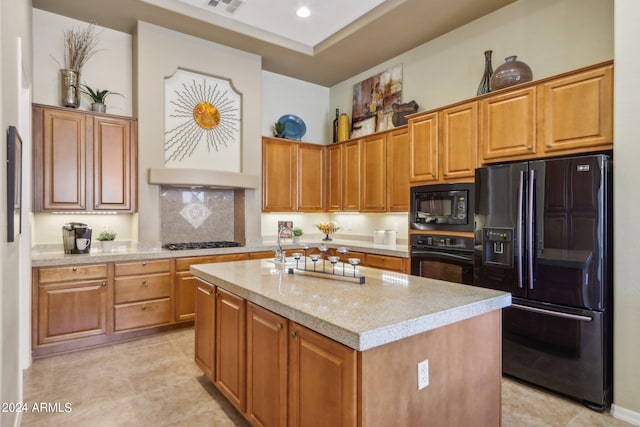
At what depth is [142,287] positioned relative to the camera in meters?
3.81

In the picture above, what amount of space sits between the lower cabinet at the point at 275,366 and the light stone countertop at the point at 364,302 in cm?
8

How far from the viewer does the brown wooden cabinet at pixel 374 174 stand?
474 centimetres

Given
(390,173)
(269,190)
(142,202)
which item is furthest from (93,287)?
(390,173)

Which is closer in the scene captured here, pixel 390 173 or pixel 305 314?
pixel 305 314

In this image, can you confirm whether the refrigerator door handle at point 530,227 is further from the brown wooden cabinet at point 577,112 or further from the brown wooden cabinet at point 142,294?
the brown wooden cabinet at point 142,294

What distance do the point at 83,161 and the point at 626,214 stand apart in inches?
187

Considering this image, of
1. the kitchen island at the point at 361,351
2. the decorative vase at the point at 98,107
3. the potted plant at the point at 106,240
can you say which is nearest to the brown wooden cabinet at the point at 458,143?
the kitchen island at the point at 361,351

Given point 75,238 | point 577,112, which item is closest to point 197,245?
point 75,238

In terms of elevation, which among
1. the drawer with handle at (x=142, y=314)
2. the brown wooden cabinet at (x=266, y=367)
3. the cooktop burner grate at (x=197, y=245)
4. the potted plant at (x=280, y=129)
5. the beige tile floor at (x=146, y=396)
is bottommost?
the beige tile floor at (x=146, y=396)

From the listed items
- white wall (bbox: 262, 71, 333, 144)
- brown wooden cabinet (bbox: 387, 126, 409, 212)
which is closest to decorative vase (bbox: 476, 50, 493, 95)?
brown wooden cabinet (bbox: 387, 126, 409, 212)

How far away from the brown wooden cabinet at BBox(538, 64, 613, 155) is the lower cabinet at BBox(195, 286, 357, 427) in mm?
2451

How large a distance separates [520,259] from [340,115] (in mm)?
3641

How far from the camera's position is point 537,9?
3.48 m

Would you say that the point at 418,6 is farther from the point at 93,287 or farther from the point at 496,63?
the point at 93,287
